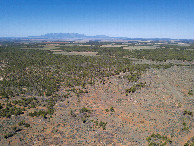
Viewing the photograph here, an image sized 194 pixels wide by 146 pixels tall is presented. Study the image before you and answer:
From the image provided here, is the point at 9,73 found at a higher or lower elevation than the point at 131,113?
higher

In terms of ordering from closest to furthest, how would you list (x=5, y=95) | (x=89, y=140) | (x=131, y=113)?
(x=89, y=140), (x=131, y=113), (x=5, y=95)

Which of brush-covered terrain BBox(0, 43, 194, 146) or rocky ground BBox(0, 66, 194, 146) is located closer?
rocky ground BBox(0, 66, 194, 146)

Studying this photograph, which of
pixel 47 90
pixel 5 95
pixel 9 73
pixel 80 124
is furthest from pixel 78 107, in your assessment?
pixel 9 73

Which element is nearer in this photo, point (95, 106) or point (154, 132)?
point (154, 132)

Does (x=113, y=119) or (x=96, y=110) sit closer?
(x=113, y=119)

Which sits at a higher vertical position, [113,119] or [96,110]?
[96,110]

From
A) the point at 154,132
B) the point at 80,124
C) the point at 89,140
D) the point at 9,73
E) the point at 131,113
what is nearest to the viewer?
the point at 89,140

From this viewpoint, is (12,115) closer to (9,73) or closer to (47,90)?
(47,90)

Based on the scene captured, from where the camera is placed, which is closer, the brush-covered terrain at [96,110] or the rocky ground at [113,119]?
the rocky ground at [113,119]
